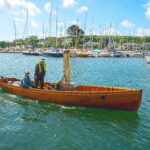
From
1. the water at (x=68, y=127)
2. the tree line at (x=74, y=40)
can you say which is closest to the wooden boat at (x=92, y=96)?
the water at (x=68, y=127)

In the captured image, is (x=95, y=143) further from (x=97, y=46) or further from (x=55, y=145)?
(x=97, y=46)

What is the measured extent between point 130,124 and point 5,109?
25.5 ft

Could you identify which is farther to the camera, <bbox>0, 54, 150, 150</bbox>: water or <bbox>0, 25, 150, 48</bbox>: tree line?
<bbox>0, 25, 150, 48</bbox>: tree line

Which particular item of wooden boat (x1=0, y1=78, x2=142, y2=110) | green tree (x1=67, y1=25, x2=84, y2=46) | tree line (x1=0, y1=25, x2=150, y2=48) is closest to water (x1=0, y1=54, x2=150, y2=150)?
wooden boat (x1=0, y1=78, x2=142, y2=110)

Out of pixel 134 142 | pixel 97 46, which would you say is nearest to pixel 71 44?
pixel 97 46

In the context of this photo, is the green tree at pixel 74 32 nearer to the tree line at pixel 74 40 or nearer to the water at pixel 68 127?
the tree line at pixel 74 40

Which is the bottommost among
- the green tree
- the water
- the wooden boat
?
the water

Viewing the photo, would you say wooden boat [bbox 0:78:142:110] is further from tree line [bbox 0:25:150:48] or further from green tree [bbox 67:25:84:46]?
green tree [bbox 67:25:84:46]

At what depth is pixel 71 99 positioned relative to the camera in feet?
68.8

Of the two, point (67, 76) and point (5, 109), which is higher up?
point (67, 76)

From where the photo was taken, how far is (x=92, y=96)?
20328 mm

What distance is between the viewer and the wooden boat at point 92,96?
19.7 m

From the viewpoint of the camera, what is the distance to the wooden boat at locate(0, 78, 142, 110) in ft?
64.6

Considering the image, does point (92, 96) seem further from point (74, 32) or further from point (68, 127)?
point (74, 32)
